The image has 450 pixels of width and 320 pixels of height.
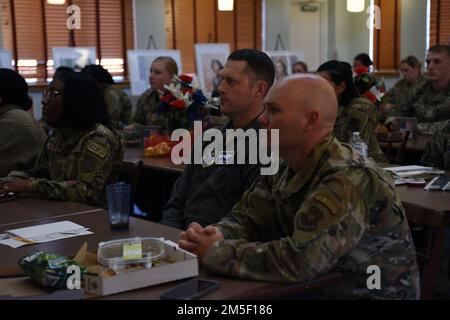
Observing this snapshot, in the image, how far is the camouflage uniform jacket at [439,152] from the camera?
376 cm

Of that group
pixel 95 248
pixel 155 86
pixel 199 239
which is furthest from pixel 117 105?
pixel 199 239

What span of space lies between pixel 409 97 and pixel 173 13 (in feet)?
14.4

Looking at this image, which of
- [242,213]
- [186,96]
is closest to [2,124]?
[186,96]

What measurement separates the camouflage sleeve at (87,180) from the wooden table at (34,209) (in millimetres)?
62

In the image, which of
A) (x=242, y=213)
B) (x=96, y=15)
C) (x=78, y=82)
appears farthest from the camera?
(x=96, y=15)

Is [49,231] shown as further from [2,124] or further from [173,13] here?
[173,13]

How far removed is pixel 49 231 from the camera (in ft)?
7.82

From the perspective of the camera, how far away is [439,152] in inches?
151

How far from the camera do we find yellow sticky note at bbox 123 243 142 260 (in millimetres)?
1802

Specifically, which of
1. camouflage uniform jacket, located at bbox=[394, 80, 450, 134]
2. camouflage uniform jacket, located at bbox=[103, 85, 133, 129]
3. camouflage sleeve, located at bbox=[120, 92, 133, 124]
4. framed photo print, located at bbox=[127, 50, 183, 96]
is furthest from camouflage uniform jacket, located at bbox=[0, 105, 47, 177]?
framed photo print, located at bbox=[127, 50, 183, 96]
